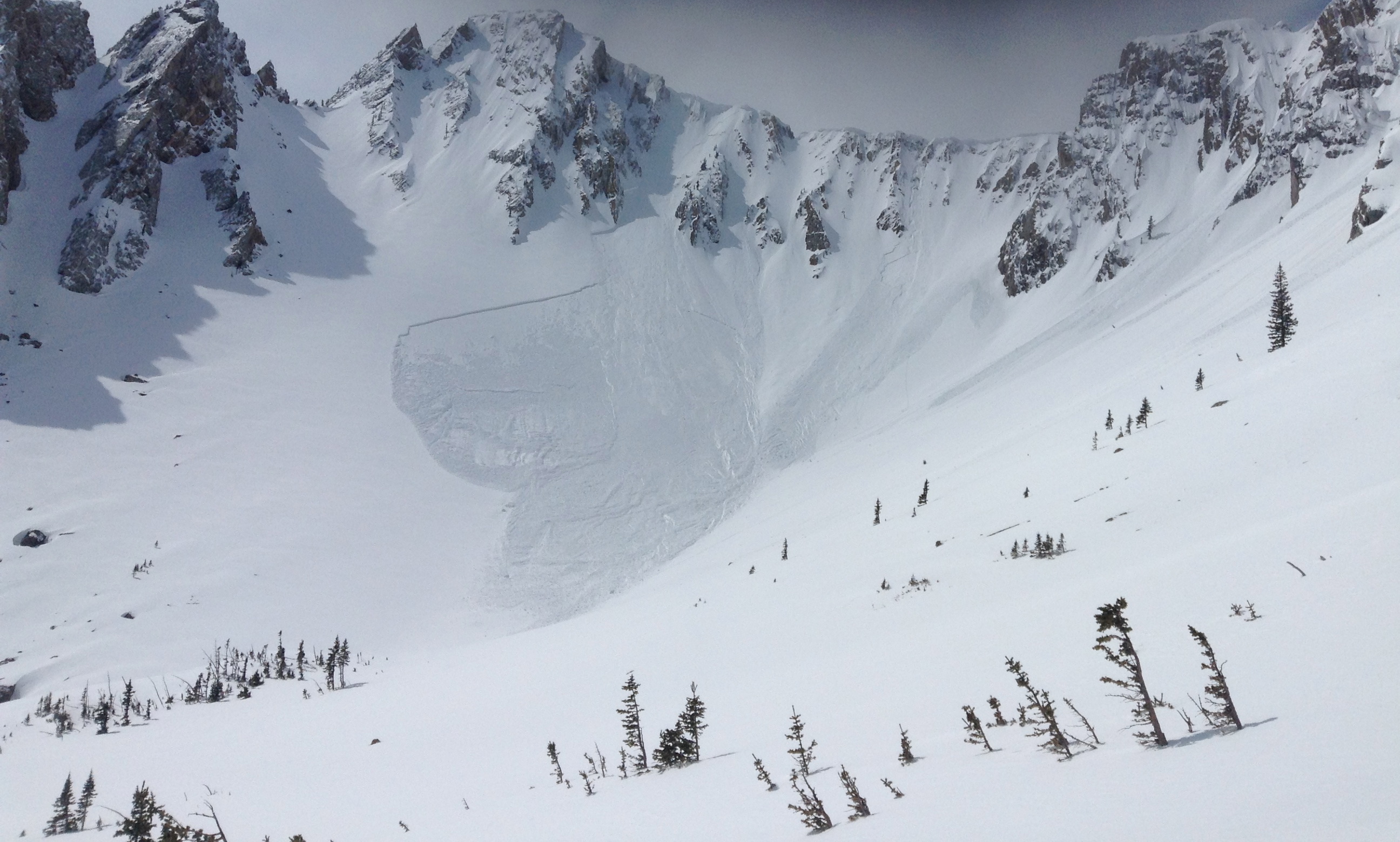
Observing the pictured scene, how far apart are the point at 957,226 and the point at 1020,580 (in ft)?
483

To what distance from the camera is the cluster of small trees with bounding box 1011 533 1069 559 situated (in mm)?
19000

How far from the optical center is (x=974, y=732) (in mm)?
10125

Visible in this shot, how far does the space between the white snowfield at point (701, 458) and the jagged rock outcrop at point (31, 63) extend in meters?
3.07

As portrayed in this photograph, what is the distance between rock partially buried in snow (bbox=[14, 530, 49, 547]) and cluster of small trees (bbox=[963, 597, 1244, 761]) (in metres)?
78.5

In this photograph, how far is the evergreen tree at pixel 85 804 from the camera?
2494 cm

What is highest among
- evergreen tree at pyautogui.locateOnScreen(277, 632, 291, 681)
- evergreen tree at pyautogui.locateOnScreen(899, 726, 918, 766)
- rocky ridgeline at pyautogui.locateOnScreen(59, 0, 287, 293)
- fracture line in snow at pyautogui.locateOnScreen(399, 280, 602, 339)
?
rocky ridgeline at pyautogui.locateOnScreen(59, 0, 287, 293)

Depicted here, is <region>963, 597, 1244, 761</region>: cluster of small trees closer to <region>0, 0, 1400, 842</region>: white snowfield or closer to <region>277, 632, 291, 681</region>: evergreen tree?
<region>0, 0, 1400, 842</region>: white snowfield

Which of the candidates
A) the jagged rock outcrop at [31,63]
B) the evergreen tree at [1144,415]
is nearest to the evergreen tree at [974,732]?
the evergreen tree at [1144,415]

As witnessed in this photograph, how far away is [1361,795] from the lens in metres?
5.23

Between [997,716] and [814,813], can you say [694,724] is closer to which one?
[814,813]

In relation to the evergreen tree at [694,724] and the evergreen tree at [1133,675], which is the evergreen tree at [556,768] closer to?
the evergreen tree at [694,724]

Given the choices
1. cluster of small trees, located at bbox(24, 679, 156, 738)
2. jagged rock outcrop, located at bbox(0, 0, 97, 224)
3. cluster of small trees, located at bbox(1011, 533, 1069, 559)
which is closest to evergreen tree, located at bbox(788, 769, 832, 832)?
cluster of small trees, located at bbox(1011, 533, 1069, 559)

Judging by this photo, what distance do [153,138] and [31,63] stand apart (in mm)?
19061

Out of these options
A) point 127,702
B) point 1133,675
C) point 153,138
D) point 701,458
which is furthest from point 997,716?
point 153,138
